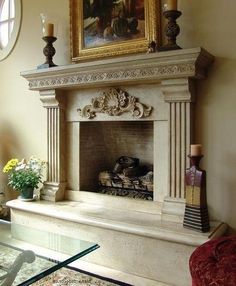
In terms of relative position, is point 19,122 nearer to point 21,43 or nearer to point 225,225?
point 21,43

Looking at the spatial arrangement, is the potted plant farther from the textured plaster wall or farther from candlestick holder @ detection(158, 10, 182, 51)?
candlestick holder @ detection(158, 10, 182, 51)

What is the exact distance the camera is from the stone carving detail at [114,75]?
8.04ft

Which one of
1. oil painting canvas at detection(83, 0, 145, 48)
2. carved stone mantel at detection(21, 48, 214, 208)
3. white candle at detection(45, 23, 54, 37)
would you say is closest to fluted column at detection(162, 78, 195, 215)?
carved stone mantel at detection(21, 48, 214, 208)

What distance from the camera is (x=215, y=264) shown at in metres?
1.67

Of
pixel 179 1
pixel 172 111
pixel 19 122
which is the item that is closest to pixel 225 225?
pixel 172 111

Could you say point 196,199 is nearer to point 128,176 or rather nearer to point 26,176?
point 128,176

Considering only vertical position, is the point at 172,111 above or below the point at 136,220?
above

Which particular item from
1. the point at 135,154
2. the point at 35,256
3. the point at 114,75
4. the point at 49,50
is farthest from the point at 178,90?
the point at 35,256

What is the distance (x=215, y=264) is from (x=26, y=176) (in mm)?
2176

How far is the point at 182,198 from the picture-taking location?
258 cm

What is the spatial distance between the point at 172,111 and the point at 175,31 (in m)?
0.62

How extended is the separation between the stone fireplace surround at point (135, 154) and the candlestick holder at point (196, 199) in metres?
0.08

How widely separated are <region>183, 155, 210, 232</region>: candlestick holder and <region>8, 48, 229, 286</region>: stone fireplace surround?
8 cm

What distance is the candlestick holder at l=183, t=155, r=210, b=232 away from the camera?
7.62ft
